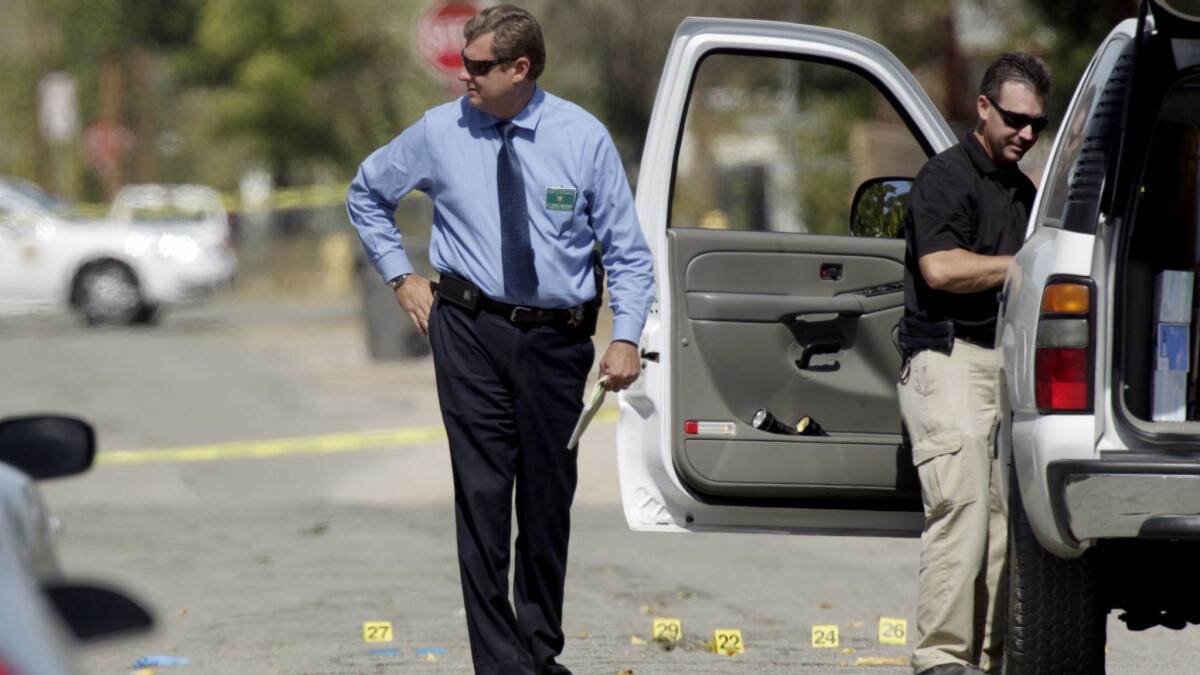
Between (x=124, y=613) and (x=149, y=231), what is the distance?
23807mm

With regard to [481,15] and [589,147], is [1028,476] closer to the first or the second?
[589,147]

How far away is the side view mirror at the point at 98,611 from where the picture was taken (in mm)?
3023

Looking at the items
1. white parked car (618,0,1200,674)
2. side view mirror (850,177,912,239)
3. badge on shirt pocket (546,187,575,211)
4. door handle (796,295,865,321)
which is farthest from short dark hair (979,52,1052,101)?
badge on shirt pocket (546,187,575,211)

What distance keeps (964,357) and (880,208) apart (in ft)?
2.61

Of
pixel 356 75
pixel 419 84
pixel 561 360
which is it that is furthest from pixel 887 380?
pixel 356 75

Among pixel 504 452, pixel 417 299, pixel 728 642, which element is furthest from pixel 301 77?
pixel 504 452

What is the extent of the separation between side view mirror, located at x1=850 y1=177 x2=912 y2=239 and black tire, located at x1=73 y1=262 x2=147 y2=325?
2030 centimetres

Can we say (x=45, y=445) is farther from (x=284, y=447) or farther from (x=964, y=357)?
(x=284, y=447)

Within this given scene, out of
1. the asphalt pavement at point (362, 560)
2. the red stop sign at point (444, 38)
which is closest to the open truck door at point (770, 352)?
the asphalt pavement at point (362, 560)

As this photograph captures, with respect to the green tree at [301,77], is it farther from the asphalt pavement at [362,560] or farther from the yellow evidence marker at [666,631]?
the yellow evidence marker at [666,631]

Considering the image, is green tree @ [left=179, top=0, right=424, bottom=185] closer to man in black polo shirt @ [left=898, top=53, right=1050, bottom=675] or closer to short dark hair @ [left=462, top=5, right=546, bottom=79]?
short dark hair @ [left=462, top=5, right=546, bottom=79]

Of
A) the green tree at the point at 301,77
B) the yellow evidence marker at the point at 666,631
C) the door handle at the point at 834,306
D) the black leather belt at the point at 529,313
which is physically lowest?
the yellow evidence marker at the point at 666,631

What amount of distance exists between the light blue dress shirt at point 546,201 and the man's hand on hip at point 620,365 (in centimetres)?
4

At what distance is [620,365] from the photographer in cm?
585
